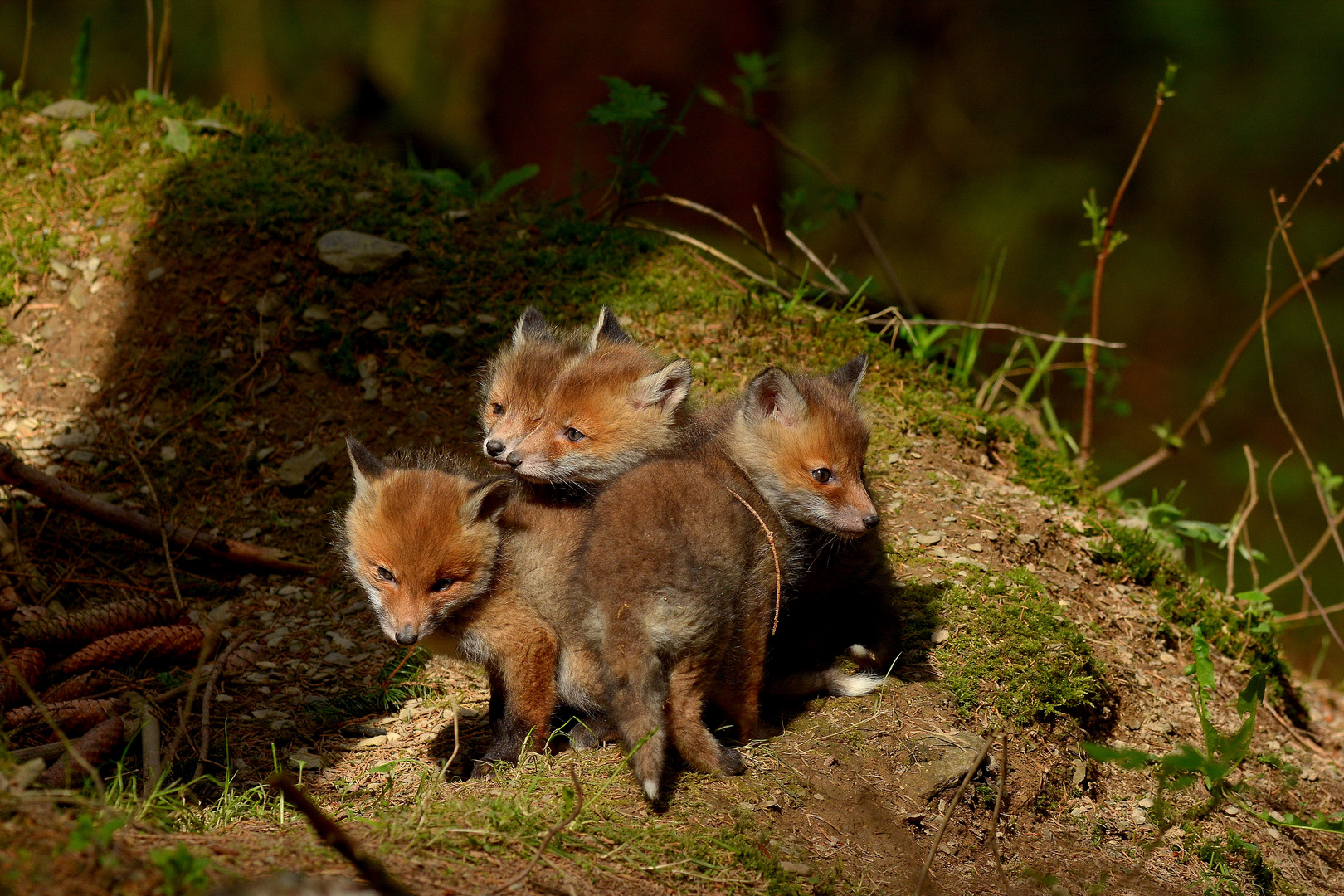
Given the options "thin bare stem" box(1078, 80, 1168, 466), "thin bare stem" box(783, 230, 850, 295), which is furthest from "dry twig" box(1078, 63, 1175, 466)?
"thin bare stem" box(783, 230, 850, 295)

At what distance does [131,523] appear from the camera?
4.41 m

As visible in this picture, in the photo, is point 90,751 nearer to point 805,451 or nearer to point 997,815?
point 805,451

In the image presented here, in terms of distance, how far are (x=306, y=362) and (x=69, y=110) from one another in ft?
8.47

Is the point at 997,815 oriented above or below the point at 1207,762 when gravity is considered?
below

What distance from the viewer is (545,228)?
233 inches

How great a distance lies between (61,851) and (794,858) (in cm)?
191

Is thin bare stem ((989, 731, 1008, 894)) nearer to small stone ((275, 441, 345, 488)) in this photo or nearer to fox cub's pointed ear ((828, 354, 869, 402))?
fox cub's pointed ear ((828, 354, 869, 402))

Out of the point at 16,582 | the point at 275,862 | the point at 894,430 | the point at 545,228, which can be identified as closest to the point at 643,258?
the point at 545,228

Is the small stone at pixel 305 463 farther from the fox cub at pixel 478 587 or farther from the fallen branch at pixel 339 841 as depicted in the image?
the fallen branch at pixel 339 841

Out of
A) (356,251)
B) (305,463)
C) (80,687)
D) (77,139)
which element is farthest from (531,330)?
(77,139)

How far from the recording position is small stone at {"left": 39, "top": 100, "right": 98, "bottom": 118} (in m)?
6.15

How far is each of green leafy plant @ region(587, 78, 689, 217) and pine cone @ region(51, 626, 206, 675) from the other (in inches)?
126

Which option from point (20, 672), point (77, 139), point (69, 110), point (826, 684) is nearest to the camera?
point (20, 672)

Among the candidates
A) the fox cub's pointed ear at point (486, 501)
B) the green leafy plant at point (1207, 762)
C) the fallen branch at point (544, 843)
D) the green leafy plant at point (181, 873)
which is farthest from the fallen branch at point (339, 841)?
the green leafy plant at point (1207, 762)
